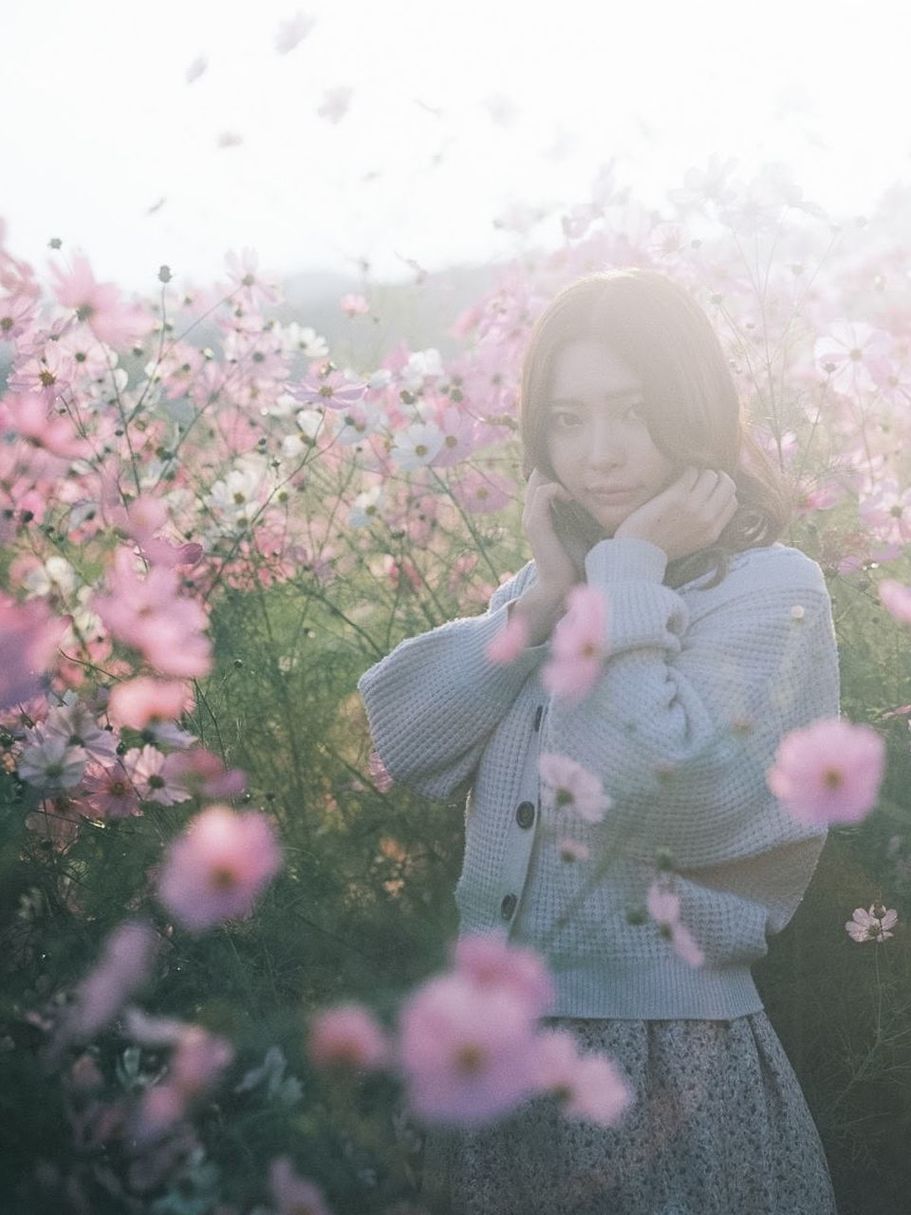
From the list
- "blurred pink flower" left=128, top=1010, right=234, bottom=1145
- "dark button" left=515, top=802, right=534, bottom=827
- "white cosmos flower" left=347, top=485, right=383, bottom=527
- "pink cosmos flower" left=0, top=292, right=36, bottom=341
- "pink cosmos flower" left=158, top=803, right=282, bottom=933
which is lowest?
"dark button" left=515, top=802, right=534, bottom=827

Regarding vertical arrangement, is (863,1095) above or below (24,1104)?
below

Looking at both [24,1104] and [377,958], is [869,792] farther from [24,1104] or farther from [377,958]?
[377,958]

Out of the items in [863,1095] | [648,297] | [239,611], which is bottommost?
[863,1095]

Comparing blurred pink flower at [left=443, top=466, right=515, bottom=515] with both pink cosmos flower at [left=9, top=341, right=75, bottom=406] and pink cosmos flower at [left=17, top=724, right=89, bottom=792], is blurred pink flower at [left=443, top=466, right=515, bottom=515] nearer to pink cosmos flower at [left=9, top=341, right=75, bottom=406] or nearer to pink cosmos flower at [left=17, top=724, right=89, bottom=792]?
pink cosmos flower at [left=9, top=341, right=75, bottom=406]

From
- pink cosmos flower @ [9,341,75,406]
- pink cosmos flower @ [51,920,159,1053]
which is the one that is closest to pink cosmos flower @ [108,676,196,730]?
pink cosmos flower @ [51,920,159,1053]

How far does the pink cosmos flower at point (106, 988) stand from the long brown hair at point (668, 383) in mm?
599

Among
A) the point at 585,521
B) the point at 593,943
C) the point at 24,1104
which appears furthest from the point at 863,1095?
the point at 24,1104

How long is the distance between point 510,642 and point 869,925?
1.81ft

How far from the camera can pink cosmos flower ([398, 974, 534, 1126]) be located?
0.50m

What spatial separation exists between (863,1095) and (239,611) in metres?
1.01

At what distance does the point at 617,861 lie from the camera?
38.8 inches

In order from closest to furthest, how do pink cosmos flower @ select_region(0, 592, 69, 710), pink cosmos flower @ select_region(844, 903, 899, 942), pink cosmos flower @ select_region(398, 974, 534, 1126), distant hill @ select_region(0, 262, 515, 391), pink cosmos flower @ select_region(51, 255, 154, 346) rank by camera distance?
pink cosmos flower @ select_region(398, 974, 534, 1126)
pink cosmos flower @ select_region(0, 592, 69, 710)
pink cosmos flower @ select_region(844, 903, 899, 942)
pink cosmos flower @ select_region(51, 255, 154, 346)
distant hill @ select_region(0, 262, 515, 391)

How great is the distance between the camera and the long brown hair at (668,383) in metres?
1.09

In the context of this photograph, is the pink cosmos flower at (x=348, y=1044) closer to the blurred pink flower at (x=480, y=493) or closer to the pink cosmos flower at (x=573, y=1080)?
the pink cosmos flower at (x=573, y=1080)
